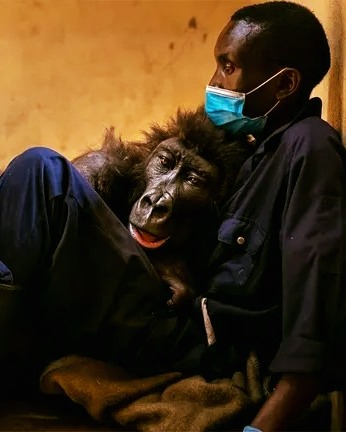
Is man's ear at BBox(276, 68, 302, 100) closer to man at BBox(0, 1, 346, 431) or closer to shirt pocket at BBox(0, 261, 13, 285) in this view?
man at BBox(0, 1, 346, 431)

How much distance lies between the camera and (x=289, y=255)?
1.28 m

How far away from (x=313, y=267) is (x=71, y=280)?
1.32ft

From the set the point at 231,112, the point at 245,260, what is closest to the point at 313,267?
the point at 245,260

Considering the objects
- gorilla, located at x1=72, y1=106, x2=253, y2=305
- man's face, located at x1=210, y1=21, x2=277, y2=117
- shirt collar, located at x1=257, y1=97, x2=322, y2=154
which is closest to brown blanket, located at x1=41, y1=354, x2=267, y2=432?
gorilla, located at x1=72, y1=106, x2=253, y2=305

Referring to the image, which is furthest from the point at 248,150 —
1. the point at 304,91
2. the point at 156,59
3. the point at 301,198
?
the point at 156,59

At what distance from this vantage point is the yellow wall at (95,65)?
102 inches

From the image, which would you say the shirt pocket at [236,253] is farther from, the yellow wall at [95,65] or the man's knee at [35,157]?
the yellow wall at [95,65]

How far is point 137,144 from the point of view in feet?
5.63

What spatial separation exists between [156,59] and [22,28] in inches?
17.7

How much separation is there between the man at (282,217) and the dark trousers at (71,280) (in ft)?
0.39

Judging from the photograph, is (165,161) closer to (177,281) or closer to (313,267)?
(177,281)

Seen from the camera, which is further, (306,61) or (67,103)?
(67,103)

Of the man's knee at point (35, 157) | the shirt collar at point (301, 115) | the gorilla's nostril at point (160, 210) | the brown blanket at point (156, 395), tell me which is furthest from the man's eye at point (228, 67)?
the brown blanket at point (156, 395)

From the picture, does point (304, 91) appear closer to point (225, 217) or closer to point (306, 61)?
point (306, 61)
